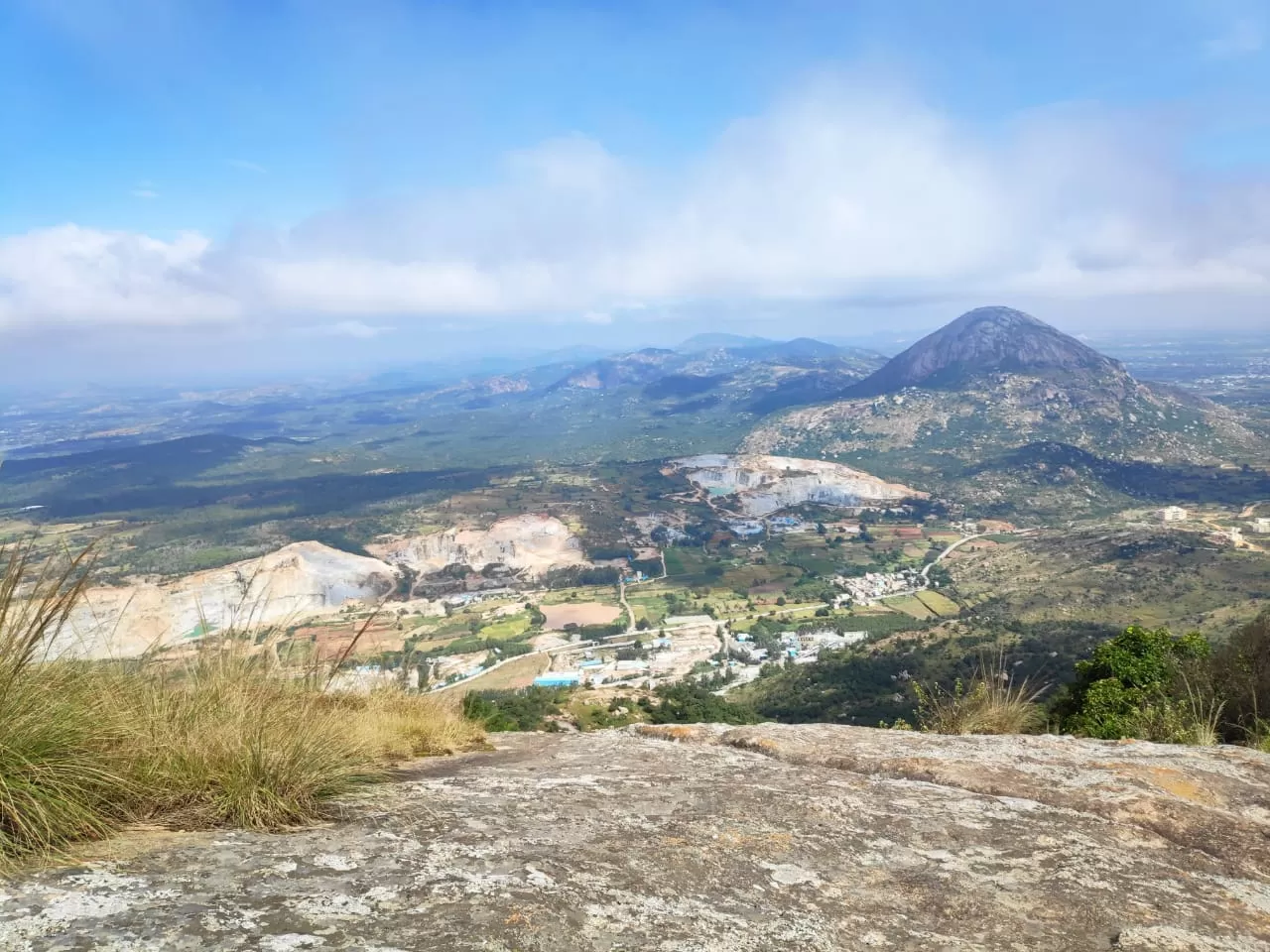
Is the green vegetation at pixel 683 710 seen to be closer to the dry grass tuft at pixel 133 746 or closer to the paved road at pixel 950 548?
the dry grass tuft at pixel 133 746

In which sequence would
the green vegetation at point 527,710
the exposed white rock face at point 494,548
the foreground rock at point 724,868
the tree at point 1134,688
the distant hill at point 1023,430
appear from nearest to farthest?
the foreground rock at point 724,868 < the tree at point 1134,688 < the green vegetation at point 527,710 < the exposed white rock face at point 494,548 < the distant hill at point 1023,430

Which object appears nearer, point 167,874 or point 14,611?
point 167,874

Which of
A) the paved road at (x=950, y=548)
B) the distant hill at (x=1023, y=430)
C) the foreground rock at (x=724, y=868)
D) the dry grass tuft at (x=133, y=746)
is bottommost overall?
the paved road at (x=950, y=548)

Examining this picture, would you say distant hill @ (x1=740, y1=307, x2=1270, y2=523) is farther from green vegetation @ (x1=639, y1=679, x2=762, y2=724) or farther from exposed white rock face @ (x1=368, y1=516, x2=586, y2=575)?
green vegetation @ (x1=639, y1=679, x2=762, y2=724)

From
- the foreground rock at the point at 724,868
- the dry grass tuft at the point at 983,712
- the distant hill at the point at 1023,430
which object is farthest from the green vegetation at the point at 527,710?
the distant hill at the point at 1023,430

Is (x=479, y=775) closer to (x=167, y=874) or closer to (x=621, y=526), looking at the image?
(x=167, y=874)

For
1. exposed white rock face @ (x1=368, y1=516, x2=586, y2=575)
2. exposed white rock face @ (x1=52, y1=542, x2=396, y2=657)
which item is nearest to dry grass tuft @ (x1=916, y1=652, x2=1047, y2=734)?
exposed white rock face @ (x1=52, y1=542, x2=396, y2=657)

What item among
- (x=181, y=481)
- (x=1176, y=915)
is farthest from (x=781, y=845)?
(x=181, y=481)

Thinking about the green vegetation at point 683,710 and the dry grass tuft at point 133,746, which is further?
the green vegetation at point 683,710
